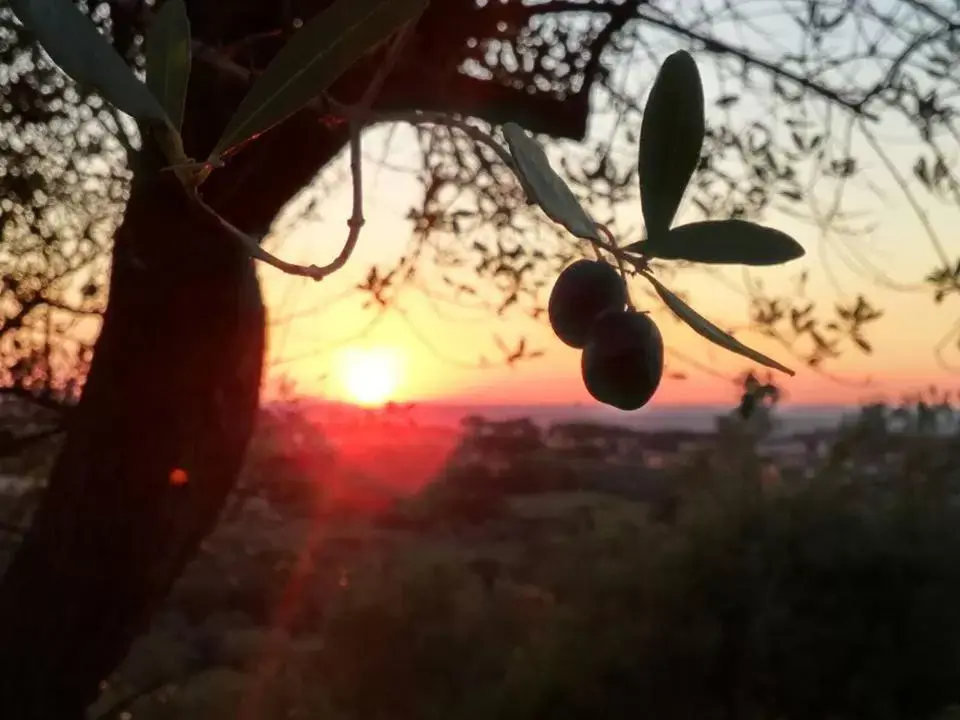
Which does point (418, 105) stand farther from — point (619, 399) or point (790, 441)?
point (790, 441)

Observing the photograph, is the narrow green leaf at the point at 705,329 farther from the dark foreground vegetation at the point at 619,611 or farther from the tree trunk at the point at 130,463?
the dark foreground vegetation at the point at 619,611

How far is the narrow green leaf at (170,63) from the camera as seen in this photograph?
387 millimetres

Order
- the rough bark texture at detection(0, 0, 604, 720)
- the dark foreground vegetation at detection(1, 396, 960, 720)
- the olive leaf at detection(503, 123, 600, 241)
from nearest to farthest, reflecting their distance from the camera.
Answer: the olive leaf at detection(503, 123, 600, 241) → the rough bark texture at detection(0, 0, 604, 720) → the dark foreground vegetation at detection(1, 396, 960, 720)

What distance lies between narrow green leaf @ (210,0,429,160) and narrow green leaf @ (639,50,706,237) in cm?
9

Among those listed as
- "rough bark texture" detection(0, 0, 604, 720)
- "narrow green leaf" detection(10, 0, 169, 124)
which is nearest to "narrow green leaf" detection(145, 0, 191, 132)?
"narrow green leaf" detection(10, 0, 169, 124)

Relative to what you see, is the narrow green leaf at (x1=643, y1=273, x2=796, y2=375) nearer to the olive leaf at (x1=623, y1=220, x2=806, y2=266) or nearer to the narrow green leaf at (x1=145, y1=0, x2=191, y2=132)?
the olive leaf at (x1=623, y1=220, x2=806, y2=266)

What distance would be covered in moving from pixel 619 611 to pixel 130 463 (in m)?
2.63

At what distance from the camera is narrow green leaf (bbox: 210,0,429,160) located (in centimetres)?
34

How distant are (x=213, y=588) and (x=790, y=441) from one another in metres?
2.65

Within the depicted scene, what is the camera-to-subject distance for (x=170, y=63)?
1.29 ft

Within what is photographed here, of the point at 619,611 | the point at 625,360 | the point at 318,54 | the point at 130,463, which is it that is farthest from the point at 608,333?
the point at 619,611

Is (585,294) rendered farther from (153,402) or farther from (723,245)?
(153,402)

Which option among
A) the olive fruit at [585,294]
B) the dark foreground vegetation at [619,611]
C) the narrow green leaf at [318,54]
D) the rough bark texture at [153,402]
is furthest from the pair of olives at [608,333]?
the dark foreground vegetation at [619,611]

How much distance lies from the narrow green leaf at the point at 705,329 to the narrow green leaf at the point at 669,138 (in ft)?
0.07
